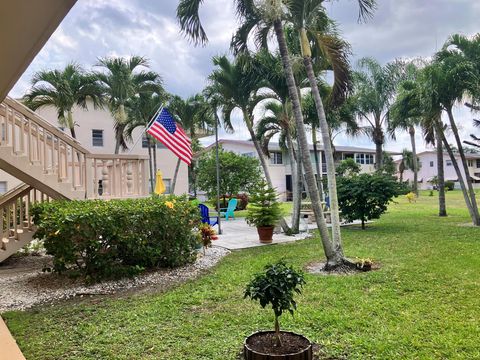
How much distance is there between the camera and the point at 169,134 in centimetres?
877

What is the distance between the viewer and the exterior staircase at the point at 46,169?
655cm

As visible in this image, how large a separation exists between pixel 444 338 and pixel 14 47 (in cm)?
442

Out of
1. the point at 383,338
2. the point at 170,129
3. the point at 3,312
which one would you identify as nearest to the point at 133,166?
the point at 170,129

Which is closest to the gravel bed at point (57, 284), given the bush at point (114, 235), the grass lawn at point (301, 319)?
the bush at point (114, 235)

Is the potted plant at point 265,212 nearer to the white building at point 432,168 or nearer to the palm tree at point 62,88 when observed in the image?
the palm tree at point 62,88

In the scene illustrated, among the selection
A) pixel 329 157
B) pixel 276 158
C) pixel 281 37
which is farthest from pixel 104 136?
pixel 276 158

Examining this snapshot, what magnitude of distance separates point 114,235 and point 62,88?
902 cm

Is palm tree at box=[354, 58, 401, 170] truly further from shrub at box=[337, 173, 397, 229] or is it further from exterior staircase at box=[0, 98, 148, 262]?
exterior staircase at box=[0, 98, 148, 262]

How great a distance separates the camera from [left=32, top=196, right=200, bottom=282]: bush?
220 inches

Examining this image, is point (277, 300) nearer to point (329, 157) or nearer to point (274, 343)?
point (274, 343)

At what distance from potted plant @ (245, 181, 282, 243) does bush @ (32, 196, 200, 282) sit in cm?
270

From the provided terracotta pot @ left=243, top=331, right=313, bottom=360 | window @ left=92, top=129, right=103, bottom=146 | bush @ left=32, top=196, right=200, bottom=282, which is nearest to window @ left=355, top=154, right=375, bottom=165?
window @ left=92, top=129, right=103, bottom=146

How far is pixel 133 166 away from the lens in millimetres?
8109

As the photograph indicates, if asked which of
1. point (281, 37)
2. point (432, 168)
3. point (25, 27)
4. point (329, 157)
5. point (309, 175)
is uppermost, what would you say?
point (281, 37)
